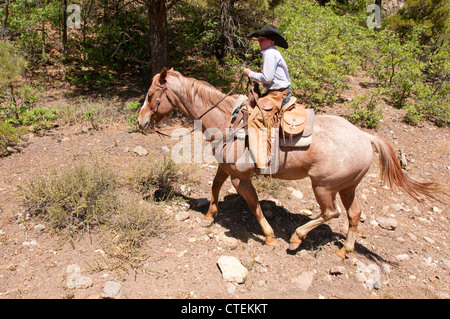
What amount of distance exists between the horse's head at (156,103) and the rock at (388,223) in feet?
12.4

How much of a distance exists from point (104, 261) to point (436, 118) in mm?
9228

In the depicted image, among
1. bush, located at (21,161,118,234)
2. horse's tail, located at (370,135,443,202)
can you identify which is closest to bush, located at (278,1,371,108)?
horse's tail, located at (370,135,443,202)

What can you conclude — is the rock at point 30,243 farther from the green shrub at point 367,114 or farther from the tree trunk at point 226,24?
the green shrub at point 367,114

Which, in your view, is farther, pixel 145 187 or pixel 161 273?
pixel 145 187

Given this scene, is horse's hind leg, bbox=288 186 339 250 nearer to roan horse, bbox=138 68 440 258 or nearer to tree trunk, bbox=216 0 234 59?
roan horse, bbox=138 68 440 258

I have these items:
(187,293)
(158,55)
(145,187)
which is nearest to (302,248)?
(187,293)

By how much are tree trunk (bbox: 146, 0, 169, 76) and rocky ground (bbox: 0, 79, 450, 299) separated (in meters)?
3.18

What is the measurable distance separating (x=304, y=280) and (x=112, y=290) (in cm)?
222

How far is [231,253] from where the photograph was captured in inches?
148

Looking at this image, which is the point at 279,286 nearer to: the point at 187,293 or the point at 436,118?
the point at 187,293

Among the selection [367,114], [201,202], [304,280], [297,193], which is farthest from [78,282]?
[367,114]

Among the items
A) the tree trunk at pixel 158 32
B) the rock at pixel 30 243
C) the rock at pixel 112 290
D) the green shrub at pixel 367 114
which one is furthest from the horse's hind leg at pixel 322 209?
the tree trunk at pixel 158 32

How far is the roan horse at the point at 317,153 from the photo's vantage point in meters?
3.42

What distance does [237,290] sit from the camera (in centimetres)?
326
